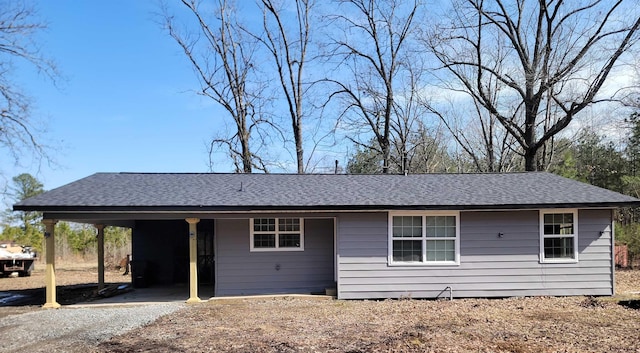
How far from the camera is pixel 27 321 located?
8.74m

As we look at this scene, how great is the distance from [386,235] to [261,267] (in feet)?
10.4

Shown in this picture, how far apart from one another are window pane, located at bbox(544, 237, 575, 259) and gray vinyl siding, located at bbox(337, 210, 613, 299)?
7.6 inches

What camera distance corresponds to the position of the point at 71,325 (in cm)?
831

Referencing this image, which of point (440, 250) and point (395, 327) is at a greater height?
point (440, 250)

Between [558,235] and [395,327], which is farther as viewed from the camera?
[558,235]

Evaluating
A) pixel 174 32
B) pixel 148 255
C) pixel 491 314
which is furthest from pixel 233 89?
pixel 491 314

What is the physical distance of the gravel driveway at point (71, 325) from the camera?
6922 millimetres

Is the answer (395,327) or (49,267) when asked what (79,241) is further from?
(395,327)

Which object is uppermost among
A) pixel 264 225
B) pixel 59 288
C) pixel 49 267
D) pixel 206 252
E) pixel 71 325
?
pixel 264 225

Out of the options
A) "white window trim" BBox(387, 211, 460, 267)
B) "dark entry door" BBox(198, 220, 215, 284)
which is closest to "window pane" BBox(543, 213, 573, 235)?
"white window trim" BBox(387, 211, 460, 267)

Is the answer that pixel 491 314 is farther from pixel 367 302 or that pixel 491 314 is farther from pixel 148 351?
pixel 148 351

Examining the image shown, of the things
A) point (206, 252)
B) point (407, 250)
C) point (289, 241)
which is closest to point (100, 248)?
point (206, 252)

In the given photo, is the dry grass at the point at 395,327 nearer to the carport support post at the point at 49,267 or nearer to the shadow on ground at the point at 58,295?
the carport support post at the point at 49,267

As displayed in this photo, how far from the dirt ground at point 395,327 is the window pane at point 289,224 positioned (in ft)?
5.75
